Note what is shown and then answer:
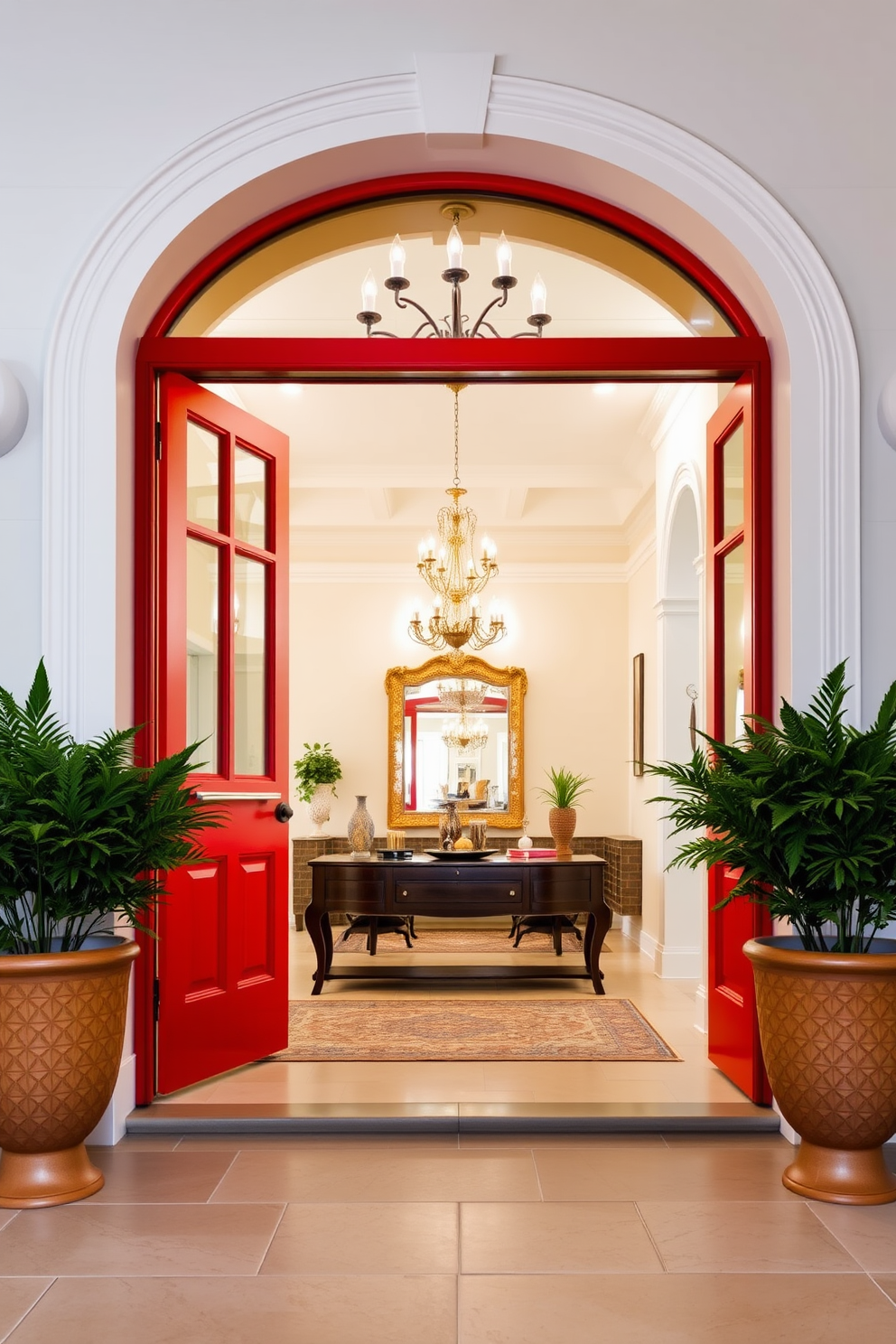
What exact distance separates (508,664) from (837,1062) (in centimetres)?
682

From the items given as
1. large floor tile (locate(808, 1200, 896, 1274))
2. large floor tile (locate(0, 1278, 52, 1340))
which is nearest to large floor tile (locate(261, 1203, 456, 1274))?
large floor tile (locate(0, 1278, 52, 1340))

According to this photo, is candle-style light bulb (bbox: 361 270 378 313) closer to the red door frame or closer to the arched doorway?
the red door frame

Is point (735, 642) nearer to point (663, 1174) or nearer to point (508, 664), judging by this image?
point (663, 1174)

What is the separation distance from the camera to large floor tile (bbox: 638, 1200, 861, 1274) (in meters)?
2.29

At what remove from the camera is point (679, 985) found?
6.02m

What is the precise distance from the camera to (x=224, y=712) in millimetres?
3805

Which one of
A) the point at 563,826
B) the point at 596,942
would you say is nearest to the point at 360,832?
the point at 563,826

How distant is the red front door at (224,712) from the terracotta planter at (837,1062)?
1729 millimetres

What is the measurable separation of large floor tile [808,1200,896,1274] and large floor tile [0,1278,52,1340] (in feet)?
5.27

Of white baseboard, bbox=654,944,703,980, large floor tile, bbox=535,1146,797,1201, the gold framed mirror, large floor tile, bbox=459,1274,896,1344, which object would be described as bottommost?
white baseboard, bbox=654,944,703,980

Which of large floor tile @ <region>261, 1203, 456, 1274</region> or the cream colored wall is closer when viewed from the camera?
large floor tile @ <region>261, 1203, 456, 1274</region>

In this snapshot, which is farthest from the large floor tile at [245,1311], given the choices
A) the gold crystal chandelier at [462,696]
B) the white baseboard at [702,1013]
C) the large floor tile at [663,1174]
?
the gold crystal chandelier at [462,696]

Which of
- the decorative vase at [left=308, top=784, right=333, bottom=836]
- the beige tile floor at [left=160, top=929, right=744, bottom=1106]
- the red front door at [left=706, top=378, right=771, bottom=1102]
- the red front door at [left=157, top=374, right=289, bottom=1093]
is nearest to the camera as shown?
the red front door at [left=706, top=378, right=771, bottom=1102]

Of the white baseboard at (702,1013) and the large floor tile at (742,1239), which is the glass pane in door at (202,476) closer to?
the large floor tile at (742,1239)
